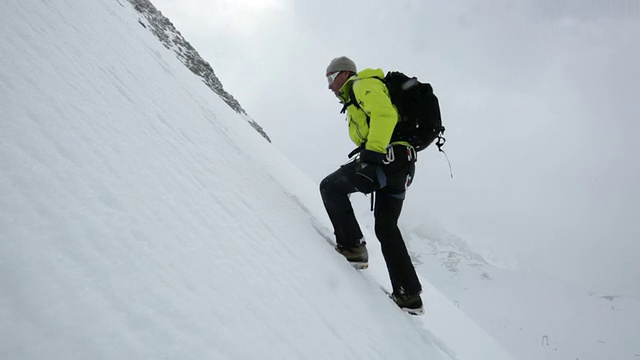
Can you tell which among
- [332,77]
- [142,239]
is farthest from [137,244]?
[332,77]

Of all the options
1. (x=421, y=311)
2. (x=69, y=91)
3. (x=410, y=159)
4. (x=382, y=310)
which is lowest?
(x=69, y=91)

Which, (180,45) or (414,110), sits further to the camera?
(180,45)

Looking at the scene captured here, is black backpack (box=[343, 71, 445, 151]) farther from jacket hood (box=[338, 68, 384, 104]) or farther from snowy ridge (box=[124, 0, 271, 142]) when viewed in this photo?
snowy ridge (box=[124, 0, 271, 142])

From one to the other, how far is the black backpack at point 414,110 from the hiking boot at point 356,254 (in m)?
1.08

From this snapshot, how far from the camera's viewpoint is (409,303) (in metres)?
2.93

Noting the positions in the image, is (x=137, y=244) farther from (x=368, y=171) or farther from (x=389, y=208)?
(x=389, y=208)

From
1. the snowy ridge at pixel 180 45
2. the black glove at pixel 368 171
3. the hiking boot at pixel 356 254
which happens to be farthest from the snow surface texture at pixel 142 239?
the snowy ridge at pixel 180 45

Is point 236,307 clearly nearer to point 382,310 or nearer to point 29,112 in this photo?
point 29,112

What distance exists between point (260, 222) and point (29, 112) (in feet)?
4.72

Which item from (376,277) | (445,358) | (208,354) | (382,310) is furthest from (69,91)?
(445,358)

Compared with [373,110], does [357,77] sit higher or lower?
higher

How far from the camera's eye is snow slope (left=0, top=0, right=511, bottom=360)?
908 millimetres

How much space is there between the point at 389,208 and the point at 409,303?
2.79 ft

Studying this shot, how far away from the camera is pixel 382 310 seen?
275 centimetres
